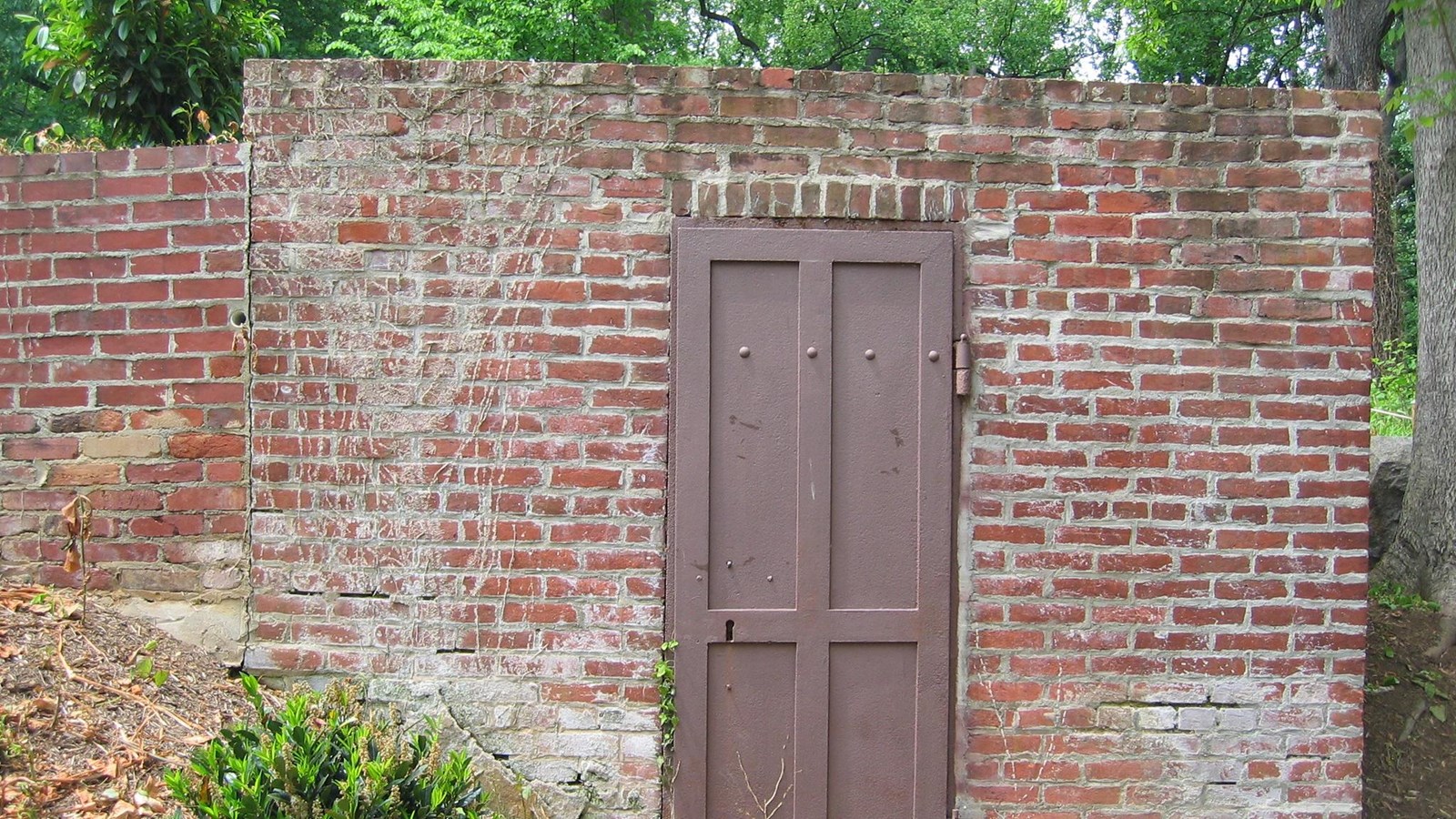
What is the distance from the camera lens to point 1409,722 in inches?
157

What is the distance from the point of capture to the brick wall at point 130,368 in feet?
10.6

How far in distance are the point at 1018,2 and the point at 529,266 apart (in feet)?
60.1

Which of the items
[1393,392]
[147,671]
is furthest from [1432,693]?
[1393,392]

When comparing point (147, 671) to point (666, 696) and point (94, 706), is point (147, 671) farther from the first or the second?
point (666, 696)

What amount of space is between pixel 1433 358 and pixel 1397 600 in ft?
3.87

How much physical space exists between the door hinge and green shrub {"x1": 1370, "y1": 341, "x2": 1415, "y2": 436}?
7.27 meters

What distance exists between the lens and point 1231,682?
10.5ft

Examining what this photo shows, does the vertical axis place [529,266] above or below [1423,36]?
below

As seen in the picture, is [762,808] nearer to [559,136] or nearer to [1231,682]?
[1231,682]

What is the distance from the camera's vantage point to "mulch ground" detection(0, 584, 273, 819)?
264 cm

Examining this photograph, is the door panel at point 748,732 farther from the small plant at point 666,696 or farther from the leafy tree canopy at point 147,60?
the leafy tree canopy at point 147,60

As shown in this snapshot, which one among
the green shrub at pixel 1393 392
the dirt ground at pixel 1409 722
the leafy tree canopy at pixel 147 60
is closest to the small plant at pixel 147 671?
the leafy tree canopy at pixel 147 60

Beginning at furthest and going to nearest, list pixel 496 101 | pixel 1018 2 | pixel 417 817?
pixel 1018 2
pixel 496 101
pixel 417 817

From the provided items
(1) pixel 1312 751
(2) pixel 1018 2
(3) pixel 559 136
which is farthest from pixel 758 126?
(2) pixel 1018 2
